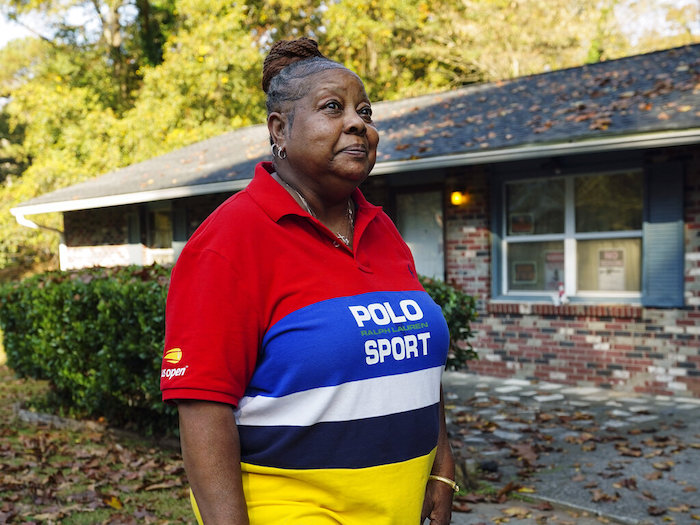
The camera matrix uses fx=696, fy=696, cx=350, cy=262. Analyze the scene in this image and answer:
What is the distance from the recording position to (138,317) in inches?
231

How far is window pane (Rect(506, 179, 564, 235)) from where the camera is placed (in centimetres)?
934

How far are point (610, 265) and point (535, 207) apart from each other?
49.8 inches

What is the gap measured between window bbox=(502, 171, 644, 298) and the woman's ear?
780 cm

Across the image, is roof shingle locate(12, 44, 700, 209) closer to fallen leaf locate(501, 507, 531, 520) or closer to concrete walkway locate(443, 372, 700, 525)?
concrete walkway locate(443, 372, 700, 525)

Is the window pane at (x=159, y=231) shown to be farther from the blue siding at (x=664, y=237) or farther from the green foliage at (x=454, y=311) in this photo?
the blue siding at (x=664, y=237)

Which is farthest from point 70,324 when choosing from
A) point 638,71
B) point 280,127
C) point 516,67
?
point 516,67

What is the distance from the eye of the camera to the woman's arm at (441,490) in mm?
2039

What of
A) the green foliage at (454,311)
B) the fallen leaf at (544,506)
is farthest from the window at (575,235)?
the fallen leaf at (544,506)

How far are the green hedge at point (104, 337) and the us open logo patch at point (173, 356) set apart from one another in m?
4.19

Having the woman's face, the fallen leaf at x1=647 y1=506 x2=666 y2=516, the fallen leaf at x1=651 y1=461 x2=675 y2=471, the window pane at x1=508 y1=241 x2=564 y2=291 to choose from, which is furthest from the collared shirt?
the window pane at x1=508 y1=241 x2=564 y2=291

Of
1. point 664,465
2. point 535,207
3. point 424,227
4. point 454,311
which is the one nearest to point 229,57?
point 424,227

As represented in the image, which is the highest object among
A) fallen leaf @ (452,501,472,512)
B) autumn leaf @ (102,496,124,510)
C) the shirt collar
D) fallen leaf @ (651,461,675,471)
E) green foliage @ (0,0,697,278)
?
green foliage @ (0,0,697,278)

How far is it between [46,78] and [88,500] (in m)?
27.4

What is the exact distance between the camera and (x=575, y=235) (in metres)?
9.16
